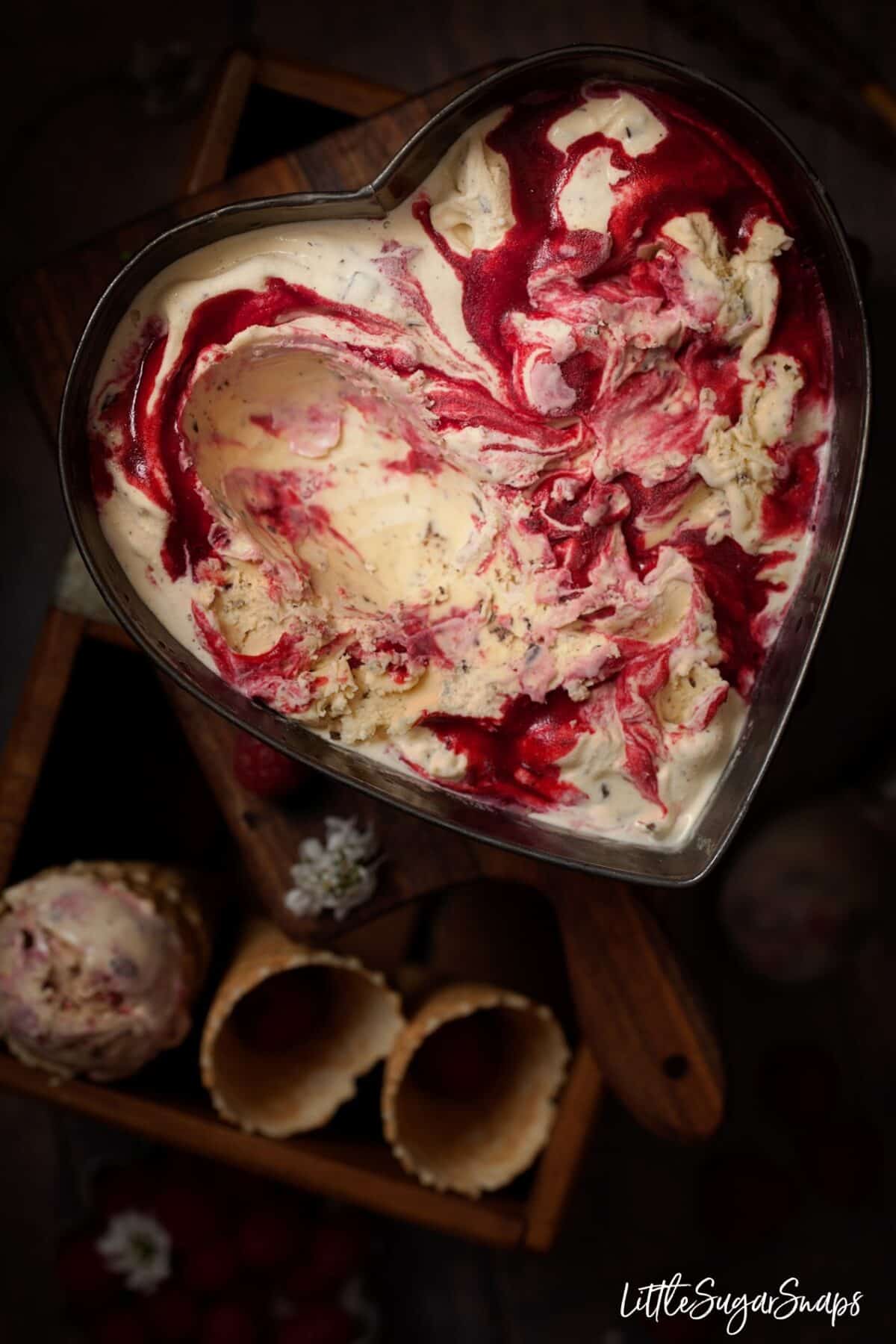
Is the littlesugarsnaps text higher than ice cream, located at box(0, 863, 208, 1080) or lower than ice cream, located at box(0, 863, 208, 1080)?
lower

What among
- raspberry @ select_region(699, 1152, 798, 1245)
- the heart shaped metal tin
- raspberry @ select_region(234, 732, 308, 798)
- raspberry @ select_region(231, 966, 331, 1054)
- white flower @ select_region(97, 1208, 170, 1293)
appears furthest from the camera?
raspberry @ select_region(699, 1152, 798, 1245)

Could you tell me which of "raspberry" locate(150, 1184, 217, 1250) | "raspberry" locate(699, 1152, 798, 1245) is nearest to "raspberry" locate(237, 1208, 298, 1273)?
"raspberry" locate(150, 1184, 217, 1250)

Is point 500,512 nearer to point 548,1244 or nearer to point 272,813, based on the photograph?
point 272,813

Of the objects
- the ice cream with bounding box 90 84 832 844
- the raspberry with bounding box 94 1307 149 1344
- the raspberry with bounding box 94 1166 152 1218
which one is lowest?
the raspberry with bounding box 94 1307 149 1344

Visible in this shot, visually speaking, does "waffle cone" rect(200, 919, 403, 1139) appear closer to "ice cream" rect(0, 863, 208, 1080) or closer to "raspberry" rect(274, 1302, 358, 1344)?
"ice cream" rect(0, 863, 208, 1080)

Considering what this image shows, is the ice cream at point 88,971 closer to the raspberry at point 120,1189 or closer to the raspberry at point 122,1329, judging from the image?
the raspberry at point 120,1189
